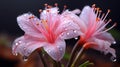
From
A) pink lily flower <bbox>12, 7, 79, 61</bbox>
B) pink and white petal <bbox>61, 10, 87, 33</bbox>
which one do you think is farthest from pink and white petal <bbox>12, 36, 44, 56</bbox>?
pink and white petal <bbox>61, 10, 87, 33</bbox>

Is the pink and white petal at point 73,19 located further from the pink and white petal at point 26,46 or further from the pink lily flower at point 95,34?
the pink and white petal at point 26,46

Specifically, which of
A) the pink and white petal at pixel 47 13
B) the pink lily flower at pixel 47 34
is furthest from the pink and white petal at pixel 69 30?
the pink and white petal at pixel 47 13

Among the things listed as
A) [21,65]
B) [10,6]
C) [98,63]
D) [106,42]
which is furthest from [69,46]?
[106,42]

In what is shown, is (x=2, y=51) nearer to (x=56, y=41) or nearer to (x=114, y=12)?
(x=114, y=12)

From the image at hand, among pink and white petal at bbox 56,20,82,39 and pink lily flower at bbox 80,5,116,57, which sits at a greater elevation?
pink and white petal at bbox 56,20,82,39

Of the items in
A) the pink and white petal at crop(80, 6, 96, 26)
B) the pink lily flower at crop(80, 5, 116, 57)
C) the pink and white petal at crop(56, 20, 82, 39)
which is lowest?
the pink lily flower at crop(80, 5, 116, 57)

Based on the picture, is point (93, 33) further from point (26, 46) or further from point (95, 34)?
point (26, 46)

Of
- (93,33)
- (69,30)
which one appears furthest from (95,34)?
(69,30)

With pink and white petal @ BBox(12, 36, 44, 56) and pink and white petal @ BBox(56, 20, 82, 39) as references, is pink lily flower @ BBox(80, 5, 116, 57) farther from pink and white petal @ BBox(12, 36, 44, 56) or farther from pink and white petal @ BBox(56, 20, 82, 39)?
pink and white petal @ BBox(12, 36, 44, 56)
